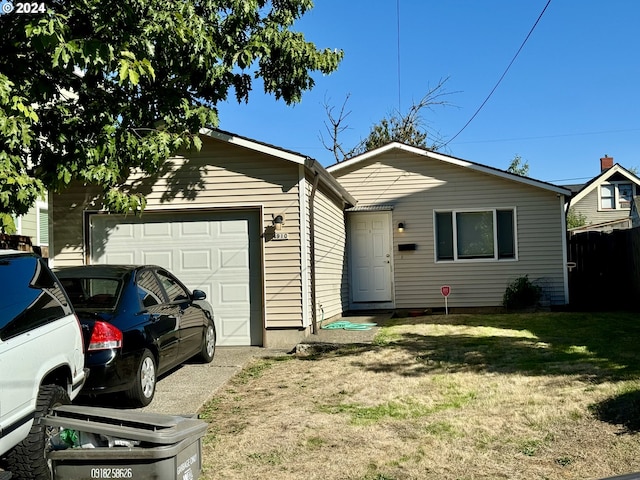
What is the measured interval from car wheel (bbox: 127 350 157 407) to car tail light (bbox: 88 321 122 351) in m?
0.49

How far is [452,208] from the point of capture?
49.0ft

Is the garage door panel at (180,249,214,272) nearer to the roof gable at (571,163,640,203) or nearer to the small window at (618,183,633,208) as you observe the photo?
the roof gable at (571,163,640,203)

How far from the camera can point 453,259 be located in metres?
15.0

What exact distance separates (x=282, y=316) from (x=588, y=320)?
20.8 feet

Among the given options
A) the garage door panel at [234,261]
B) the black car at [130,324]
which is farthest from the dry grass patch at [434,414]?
the garage door panel at [234,261]

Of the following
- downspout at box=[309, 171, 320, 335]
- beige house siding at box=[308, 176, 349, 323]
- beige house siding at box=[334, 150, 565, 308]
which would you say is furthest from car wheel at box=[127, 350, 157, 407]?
beige house siding at box=[334, 150, 565, 308]

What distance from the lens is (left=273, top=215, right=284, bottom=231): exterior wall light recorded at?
32.5 feet

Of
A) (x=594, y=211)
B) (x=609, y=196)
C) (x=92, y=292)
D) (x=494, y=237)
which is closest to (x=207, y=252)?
(x=92, y=292)

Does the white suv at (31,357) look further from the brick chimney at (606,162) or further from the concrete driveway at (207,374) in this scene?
the brick chimney at (606,162)

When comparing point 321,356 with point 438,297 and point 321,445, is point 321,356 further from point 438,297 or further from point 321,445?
point 438,297

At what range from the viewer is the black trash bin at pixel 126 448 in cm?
340

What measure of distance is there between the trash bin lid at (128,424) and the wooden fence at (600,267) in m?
14.0

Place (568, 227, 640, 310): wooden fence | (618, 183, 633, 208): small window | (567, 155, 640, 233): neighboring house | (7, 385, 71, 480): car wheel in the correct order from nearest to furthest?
(7, 385, 71, 480): car wheel < (568, 227, 640, 310): wooden fence < (567, 155, 640, 233): neighboring house < (618, 183, 633, 208): small window

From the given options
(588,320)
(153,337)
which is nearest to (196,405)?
(153,337)
